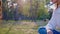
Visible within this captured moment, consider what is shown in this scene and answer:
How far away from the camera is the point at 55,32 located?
1.39 meters

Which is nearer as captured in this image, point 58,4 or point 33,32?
point 58,4

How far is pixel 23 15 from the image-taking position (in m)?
1.96

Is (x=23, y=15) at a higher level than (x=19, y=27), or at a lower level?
higher

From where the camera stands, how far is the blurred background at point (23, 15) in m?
1.93

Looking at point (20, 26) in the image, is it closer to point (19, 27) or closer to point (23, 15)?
point (19, 27)

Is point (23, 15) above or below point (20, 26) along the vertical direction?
above

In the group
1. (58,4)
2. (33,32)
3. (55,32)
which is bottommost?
(33,32)

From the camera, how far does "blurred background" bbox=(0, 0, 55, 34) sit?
6.33 feet

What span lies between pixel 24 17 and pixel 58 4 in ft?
1.99

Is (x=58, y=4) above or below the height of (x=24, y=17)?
above

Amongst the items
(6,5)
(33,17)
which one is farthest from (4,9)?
(33,17)

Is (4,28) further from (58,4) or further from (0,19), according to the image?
(58,4)

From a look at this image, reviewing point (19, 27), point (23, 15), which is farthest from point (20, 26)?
point (23, 15)

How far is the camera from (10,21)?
1968 millimetres
